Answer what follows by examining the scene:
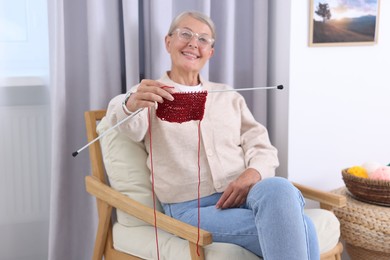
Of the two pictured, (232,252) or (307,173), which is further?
(307,173)

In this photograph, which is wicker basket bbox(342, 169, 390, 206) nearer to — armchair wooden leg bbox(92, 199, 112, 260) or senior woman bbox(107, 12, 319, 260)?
senior woman bbox(107, 12, 319, 260)

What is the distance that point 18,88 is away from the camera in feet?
6.64

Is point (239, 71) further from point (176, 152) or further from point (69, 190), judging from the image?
point (69, 190)

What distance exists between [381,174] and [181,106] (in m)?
0.88

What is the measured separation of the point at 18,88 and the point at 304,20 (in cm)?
119

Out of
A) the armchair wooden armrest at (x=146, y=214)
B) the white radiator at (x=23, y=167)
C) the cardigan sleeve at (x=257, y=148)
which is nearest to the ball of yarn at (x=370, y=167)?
the cardigan sleeve at (x=257, y=148)

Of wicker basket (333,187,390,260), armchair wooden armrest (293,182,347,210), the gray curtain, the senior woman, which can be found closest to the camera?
the senior woman

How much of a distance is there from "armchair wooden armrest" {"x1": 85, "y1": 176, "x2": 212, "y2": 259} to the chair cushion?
0.08m

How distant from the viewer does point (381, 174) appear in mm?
1890

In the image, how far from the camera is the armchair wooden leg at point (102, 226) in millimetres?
1736

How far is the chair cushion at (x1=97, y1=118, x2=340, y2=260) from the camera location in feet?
5.21

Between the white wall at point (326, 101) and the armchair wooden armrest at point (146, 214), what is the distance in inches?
31.7

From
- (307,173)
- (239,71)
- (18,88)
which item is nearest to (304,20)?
(239,71)

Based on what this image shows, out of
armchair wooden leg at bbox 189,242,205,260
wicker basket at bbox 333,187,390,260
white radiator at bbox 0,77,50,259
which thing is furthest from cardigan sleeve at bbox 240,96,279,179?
white radiator at bbox 0,77,50,259
